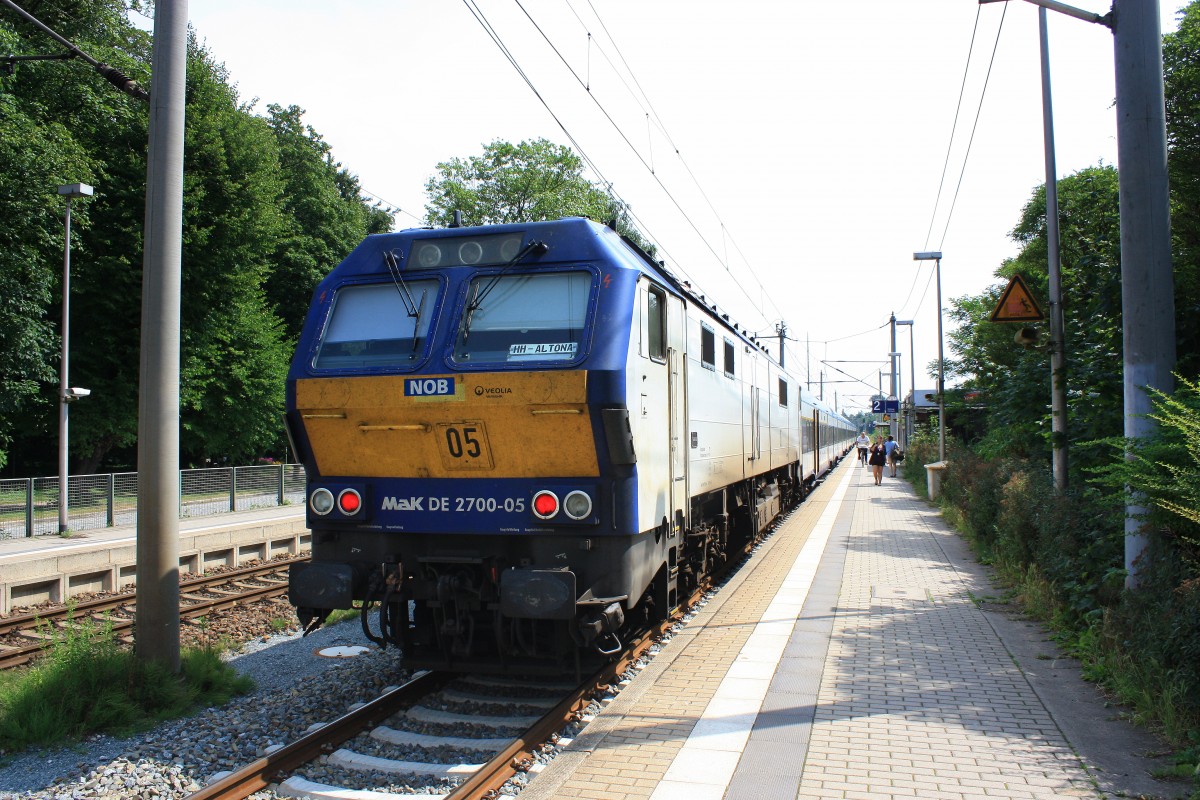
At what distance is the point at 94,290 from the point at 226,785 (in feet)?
84.1

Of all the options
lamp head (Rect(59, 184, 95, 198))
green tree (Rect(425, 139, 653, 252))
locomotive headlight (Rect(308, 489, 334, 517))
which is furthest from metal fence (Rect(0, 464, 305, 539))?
green tree (Rect(425, 139, 653, 252))

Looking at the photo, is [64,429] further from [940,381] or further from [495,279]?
[940,381]

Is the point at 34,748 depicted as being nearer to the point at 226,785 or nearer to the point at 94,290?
the point at 226,785

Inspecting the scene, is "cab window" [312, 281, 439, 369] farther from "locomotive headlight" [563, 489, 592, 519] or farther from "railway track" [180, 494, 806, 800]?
"railway track" [180, 494, 806, 800]

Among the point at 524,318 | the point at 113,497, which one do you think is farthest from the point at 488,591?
the point at 113,497

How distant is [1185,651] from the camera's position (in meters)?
5.02

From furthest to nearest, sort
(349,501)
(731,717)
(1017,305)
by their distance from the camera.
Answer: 1. (1017,305)
2. (349,501)
3. (731,717)

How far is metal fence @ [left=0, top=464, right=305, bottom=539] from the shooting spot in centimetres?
1670

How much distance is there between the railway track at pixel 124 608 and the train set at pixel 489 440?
3182 mm

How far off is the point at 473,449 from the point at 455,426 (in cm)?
21

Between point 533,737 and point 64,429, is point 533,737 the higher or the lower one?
the lower one

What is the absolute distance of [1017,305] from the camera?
10352 millimetres

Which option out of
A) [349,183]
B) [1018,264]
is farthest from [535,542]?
[349,183]

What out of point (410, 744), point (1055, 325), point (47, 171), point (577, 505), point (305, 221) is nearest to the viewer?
point (410, 744)
